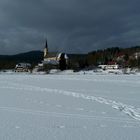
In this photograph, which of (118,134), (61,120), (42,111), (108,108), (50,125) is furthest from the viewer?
(108,108)

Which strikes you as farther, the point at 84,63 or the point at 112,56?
the point at 112,56

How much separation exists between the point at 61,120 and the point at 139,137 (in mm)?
2904

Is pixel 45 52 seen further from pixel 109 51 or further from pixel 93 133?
pixel 93 133

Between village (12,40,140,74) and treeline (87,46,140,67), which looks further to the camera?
treeline (87,46,140,67)

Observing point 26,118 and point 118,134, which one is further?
point 26,118

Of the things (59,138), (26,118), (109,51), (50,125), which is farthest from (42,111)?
(109,51)

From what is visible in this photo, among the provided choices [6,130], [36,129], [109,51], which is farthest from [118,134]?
[109,51]

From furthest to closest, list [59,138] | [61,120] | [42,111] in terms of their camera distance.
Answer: [42,111], [61,120], [59,138]

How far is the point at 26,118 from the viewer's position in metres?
9.86

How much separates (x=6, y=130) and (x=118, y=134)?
2.88 metres

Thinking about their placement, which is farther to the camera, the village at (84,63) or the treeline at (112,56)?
the treeline at (112,56)

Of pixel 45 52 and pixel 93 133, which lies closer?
pixel 93 133

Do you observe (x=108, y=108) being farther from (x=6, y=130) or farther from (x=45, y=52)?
(x=45, y=52)

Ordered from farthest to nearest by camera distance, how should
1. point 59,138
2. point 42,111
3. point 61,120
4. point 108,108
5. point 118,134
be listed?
1. point 108,108
2. point 42,111
3. point 61,120
4. point 118,134
5. point 59,138
